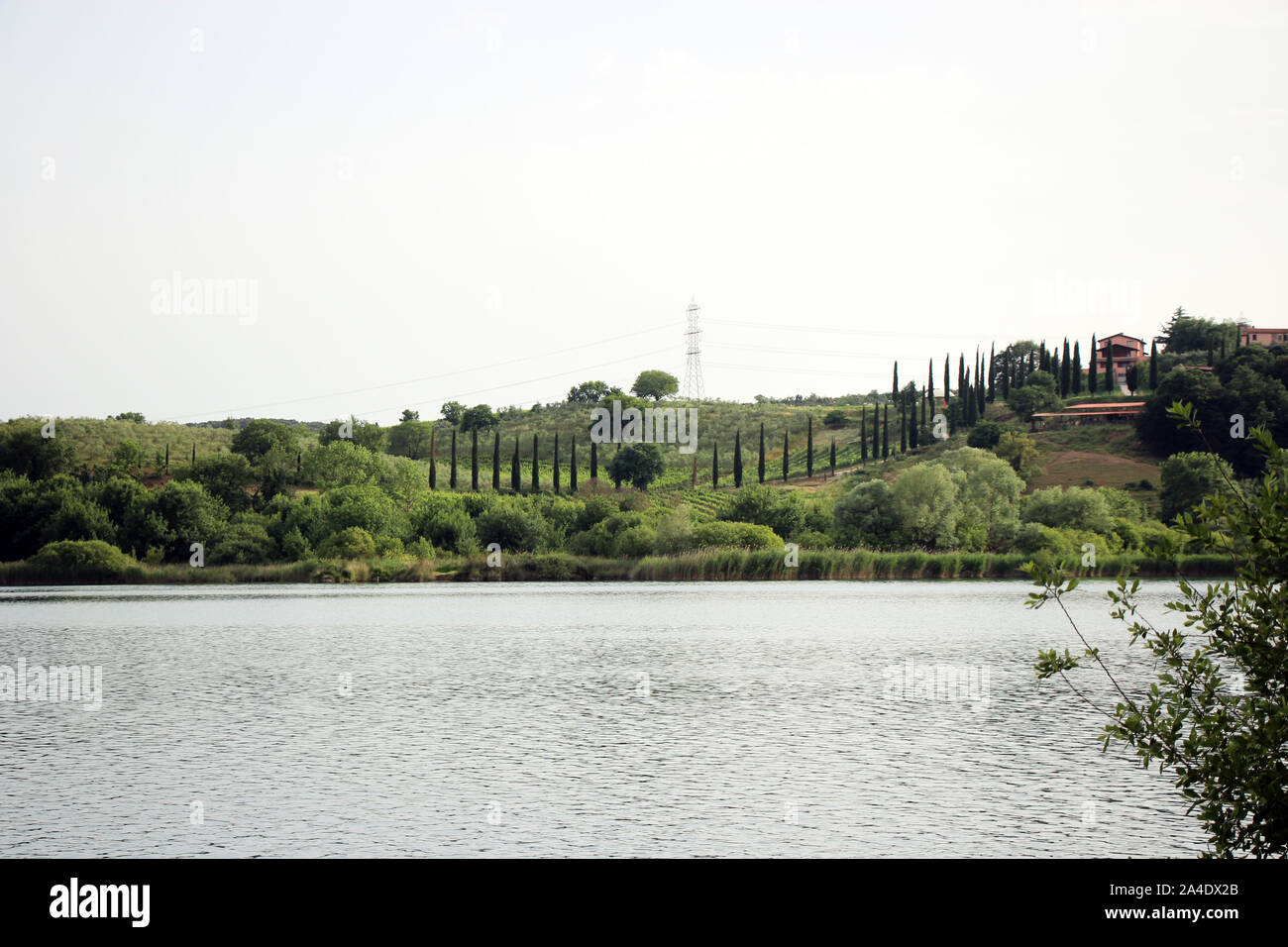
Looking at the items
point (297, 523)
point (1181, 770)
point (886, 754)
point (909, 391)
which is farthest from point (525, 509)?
point (1181, 770)

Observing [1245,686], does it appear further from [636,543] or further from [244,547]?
[244,547]

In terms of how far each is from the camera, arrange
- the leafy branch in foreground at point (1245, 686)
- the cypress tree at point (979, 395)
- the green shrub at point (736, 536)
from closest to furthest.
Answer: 1. the leafy branch in foreground at point (1245, 686)
2. the green shrub at point (736, 536)
3. the cypress tree at point (979, 395)

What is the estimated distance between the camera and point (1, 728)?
767 inches

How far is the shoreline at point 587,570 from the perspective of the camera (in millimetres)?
58969

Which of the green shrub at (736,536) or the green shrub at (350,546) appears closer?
the green shrub at (736,536)

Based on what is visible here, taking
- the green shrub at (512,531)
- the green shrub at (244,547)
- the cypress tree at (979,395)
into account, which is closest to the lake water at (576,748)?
the green shrub at (244,547)

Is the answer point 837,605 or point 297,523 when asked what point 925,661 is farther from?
point 297,523

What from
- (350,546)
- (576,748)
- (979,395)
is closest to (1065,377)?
(979,395)

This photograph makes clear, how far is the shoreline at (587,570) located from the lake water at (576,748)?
22563 mm

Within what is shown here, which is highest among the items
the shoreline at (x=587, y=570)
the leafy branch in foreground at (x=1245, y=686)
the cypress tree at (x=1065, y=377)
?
the cypress tree at (x=1065, y=377)

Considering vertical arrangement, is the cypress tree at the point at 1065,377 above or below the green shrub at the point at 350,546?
above

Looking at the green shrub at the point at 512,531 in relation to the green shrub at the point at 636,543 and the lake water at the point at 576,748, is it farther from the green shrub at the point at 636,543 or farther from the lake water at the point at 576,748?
the lake water at the point at 576,748

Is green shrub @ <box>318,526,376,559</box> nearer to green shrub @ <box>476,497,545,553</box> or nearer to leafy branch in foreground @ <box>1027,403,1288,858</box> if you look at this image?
green shrub @ <box>476,497,545,553</box>
